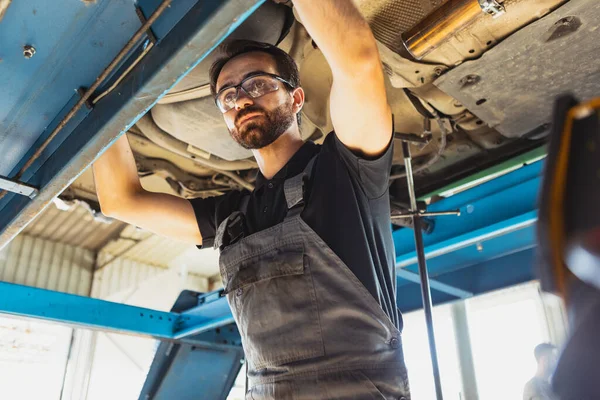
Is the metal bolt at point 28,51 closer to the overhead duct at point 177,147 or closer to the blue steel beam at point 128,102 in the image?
the blue steel beam at point 128,102

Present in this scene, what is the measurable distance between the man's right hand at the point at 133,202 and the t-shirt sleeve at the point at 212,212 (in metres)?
0.03

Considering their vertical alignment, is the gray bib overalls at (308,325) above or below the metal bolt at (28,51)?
below

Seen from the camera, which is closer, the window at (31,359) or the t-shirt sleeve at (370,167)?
the t-shirt sleeve at (370,167)

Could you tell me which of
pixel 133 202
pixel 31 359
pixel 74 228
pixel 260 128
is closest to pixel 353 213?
pixel 260 128

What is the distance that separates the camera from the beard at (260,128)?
1454mm

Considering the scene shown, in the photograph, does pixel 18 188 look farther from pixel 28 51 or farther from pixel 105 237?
pixel 105 237

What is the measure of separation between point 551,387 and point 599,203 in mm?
129

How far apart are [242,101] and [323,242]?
50 cm

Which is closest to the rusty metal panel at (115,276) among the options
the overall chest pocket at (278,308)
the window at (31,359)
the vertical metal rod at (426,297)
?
the window at (31,359)

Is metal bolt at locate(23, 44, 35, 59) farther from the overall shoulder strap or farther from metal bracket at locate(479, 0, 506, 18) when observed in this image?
metal bracket at locate(479, 0, 506, 18)

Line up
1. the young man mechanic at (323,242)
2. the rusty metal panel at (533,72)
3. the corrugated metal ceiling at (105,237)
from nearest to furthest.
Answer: the young man mechanic at (323,242), the rusty metal panel at (533,72), the corrugated metal ceiling at (105,237)

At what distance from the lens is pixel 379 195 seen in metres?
1.30

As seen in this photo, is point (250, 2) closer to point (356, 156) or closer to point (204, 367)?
point (356, 156)

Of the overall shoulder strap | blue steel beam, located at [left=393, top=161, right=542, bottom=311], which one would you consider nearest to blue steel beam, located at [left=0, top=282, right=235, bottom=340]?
blue steel beam, located at [left=393, top=161, right=542, bottom=311]
